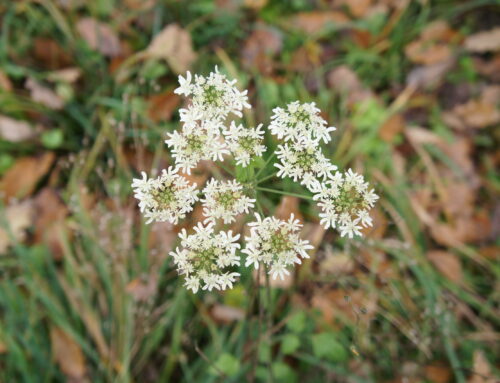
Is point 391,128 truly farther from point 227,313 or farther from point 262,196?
point 227,313

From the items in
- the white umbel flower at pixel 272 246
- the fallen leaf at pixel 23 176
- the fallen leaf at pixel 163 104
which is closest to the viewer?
the white umbel flower at pixel 272 246

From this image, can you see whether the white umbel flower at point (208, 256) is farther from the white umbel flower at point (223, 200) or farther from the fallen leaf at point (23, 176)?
the fallen leaf at point (23, 176)

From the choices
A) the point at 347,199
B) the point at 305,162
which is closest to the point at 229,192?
the point at 305,162

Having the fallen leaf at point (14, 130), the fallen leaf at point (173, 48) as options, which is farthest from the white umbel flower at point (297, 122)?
the fallen leaf at point (14, 130)

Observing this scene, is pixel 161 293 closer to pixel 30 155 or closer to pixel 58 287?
pixel 58 287

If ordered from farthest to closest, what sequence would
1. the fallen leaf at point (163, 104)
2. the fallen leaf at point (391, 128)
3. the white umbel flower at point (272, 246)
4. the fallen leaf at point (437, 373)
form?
1. the fallen leaf at point (391, 128)
2. the fallen leaf at point (163, 104)
3. the fallen leaf at point (437, 373)
4. the white umbel flower at point (272, 246)

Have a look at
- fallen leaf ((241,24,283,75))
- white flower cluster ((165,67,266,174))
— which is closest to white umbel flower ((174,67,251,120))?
white flower cluster ((165,67,266,174))

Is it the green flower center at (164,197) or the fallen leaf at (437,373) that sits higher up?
the fallen leaf at (437,373)
